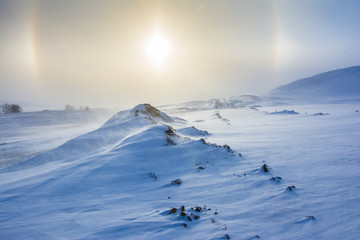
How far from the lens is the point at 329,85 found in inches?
2598

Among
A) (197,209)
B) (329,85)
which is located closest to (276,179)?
(197,209)

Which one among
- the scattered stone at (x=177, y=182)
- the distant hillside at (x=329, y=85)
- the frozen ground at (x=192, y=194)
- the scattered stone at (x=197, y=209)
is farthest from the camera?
the distant hillside at (x=329, y=85)

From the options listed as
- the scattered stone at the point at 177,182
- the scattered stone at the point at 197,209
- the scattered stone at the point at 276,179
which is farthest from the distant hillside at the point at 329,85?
the scattered stone at the point at 197,209

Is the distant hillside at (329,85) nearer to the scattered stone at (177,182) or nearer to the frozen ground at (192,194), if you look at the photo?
the frozen ground at (192,194)

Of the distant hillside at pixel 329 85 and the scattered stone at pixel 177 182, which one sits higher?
the distant hillside at pixel 329 85

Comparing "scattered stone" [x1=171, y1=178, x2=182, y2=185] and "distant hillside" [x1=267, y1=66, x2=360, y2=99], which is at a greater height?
"distant hillside" [x1=267, y1=66, x2=360, y2=99]


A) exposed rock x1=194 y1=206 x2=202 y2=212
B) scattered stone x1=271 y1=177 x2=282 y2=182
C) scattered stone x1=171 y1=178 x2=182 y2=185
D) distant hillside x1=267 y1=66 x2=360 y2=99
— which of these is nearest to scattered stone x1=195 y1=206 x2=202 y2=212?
exposed rock x1=194 y1=206 x2=202 y2=212

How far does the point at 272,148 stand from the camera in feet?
21.7

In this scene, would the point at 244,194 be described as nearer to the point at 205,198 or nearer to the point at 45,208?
the point at 205,198

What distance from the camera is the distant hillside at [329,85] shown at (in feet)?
193

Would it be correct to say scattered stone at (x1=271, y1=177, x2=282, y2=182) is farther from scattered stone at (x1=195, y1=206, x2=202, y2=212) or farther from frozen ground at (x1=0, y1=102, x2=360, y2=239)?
scattered stone at (x1=195, y1=206, x2=202, y2=212)

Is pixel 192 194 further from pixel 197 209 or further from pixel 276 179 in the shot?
pixel 276 179

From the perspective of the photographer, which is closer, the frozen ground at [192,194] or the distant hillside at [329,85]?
the frozen ground at [192,194]

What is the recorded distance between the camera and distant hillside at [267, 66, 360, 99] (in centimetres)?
5881
